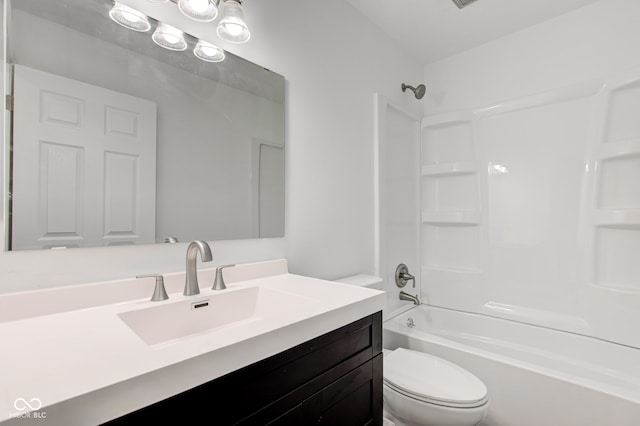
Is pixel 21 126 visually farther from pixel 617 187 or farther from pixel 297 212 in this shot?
pixel 617 187

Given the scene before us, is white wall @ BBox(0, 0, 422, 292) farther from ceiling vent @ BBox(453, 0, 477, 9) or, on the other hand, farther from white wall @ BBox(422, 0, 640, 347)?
white wall @ BBox(422, 0, 640, 347)

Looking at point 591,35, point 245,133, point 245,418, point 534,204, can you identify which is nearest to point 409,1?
point 591,35

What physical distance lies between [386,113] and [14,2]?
1886 mm

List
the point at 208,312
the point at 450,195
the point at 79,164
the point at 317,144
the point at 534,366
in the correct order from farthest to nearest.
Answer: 1. the point at 450,195
2. the point at 317,144
3. the point at 534,366
4. the point at 208,312
5. the point at 79,164

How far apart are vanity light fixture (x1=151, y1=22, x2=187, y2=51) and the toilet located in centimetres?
166

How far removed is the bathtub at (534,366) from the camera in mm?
1326

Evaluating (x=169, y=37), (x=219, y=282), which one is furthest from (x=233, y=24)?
(x=219, y=282)

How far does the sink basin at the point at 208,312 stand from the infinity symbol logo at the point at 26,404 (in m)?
0.43

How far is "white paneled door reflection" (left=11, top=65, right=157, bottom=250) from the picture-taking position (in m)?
0.85

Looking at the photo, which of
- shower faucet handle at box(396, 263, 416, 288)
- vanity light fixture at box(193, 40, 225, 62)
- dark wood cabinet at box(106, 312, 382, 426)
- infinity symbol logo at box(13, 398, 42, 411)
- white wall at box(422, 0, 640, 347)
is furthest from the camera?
shower faucet handle at box(396, 263, 416, 288)

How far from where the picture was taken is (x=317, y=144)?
5.44ft

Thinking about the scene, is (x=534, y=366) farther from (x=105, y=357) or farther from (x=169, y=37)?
(x=169, y=37)

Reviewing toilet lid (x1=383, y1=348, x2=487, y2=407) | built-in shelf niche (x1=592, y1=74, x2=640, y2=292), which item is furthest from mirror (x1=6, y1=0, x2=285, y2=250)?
built-in shelf niche (x1=592, y1=74, x2=640, y2=292)

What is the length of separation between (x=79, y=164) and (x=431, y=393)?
156 cm
